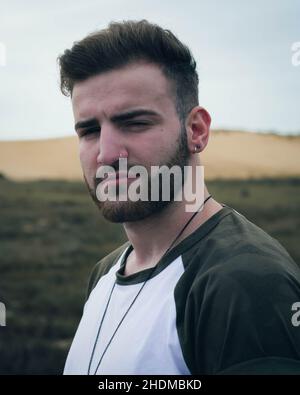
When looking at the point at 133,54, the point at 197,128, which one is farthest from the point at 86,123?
the point at 197,128

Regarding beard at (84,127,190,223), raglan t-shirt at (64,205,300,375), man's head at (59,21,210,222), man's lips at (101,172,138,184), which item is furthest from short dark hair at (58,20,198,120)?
raglan t-shirt at (64,205,300,375)

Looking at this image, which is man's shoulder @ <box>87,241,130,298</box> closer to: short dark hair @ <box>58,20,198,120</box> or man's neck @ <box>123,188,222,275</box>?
man's neck @ <box>123,188,222,275</box>

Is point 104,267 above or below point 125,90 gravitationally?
below

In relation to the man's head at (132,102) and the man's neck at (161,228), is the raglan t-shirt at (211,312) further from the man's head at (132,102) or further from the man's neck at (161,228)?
the man's head at (132,102)

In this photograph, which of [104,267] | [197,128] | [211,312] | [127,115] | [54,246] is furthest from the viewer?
[54,246]

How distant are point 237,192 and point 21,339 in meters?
5.37

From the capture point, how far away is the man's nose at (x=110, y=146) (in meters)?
1.39

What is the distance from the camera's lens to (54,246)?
28.8 feet

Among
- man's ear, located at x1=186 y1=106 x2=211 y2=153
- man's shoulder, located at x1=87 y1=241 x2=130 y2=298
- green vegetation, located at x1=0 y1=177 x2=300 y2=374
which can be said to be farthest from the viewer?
green vegetation, located at x1=0 y1=177 x2=300 y2=374

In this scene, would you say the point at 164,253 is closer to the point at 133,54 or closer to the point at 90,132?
the point at 90,132

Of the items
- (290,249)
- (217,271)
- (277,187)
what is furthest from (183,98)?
(277,187)

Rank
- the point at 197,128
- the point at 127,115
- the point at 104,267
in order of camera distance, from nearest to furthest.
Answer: the point at 127,115 → the point at 197,128 → the point at 104,267

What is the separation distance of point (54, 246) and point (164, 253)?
756cm

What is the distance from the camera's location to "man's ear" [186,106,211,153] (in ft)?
5.04
